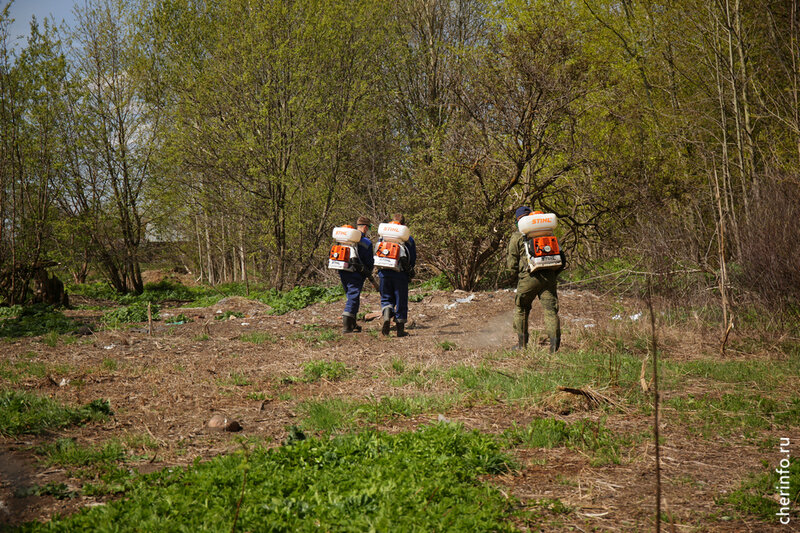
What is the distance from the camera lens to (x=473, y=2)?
69.1ft

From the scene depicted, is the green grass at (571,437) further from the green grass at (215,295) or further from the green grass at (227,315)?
the green grass at (227,315)

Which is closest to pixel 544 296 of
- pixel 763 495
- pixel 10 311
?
pixel 763 495

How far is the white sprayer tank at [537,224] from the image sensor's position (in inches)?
318

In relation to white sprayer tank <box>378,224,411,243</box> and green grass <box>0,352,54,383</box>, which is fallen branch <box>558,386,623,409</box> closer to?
white sprayer tank <box>378,224,411,243</box>

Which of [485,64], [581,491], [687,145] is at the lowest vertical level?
[581,491]

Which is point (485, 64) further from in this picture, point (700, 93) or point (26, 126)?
point (26, 126)

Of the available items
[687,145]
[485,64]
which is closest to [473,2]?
[485,64]

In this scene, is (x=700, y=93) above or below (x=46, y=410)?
above

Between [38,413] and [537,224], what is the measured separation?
6.28 m

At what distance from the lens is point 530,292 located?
27.1 ft

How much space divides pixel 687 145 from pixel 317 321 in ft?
31.3

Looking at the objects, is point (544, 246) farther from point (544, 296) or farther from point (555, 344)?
point (555, 344)

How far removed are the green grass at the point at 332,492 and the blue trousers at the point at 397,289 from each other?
5.76m

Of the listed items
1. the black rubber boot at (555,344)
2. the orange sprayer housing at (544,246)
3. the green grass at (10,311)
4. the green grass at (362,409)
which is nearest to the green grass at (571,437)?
the green grass at (362,409)
